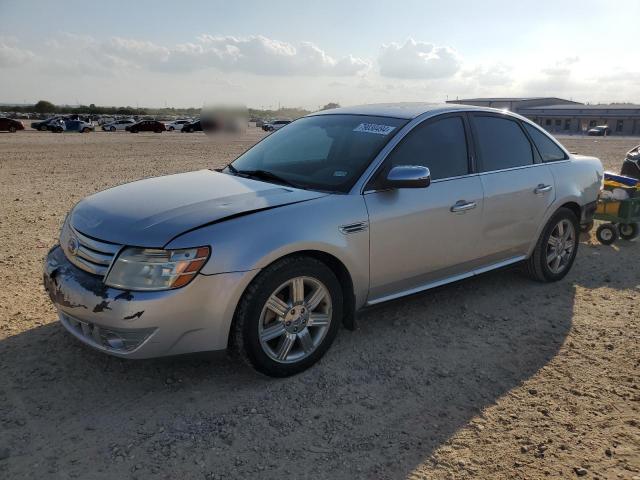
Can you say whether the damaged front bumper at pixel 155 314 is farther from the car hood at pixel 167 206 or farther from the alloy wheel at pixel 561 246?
the alloy wheel at pixel 561 246

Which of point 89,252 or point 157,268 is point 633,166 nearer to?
point 157,268

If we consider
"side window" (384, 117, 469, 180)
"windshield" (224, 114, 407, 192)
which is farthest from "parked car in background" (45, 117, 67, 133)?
"side window" (384, 117, 469, 180)

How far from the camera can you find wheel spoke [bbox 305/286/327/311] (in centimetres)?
345

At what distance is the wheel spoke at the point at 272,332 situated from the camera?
3.27 meters

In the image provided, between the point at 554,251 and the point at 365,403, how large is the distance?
305 centimetres

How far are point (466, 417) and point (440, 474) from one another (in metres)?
0.55

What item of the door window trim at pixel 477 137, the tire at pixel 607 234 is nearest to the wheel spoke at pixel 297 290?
the door window trim at pixel 477 137

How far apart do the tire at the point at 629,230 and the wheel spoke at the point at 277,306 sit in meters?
5.85

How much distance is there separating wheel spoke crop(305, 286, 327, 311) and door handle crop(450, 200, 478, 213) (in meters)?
1.30

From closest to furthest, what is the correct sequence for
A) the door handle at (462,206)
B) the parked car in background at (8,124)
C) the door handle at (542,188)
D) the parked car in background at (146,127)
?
the door handle at (462,206)
the door handle at (542,188)
the parked car in background at (8,124)
the parked car in background at (146,127)

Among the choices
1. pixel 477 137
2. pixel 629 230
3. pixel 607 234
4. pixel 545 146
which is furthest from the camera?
pixel 629 230

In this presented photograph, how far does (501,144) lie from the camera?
4742 mm

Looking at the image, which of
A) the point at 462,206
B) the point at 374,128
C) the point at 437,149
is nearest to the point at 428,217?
the point at 462,206

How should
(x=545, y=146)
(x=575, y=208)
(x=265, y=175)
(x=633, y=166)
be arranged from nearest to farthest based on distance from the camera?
1. (x=265, y=175)
2. (x=545, y=146)
3. (x=575, y=208)
4. (x=633, y=166)
